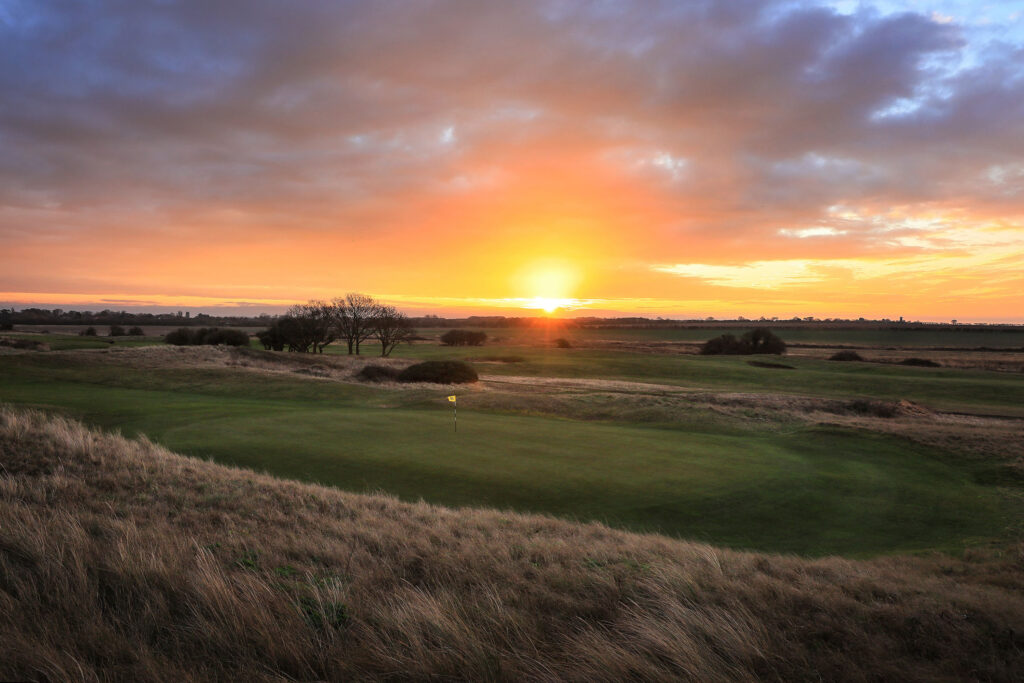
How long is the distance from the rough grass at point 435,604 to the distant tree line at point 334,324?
201 feet

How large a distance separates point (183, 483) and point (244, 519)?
71.9 inches

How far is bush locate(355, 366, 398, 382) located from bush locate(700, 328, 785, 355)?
1836 inches

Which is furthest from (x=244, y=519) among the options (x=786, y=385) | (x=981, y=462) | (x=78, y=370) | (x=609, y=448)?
(x=786, y=385)

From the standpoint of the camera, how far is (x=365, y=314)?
70.9m

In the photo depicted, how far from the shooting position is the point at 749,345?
76.3 meters

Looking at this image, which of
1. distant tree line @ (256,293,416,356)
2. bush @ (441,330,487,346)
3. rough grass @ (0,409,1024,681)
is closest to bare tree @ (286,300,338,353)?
distant tree line @ (256,293,416,356)

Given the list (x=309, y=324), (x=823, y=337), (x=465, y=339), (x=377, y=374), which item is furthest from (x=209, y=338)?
(x=823, y=337)

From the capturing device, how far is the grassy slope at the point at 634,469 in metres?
10.4

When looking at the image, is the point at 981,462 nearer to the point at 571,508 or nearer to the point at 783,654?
the point at 571,508

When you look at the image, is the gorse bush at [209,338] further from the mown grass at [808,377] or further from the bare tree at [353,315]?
the mown grass at [808,377]

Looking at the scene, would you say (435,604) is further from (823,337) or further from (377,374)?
(823,337)

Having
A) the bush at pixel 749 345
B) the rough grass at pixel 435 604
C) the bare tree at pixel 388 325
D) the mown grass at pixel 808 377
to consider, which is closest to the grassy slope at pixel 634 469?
the rough grass at pixel 435 604

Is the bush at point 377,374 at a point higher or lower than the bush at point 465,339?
lower

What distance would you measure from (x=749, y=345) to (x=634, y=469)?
226ft
